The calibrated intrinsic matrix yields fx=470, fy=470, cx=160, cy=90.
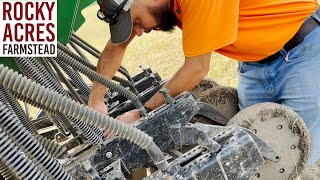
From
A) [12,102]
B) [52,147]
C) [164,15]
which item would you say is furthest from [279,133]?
[12,102]

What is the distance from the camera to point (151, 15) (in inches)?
110

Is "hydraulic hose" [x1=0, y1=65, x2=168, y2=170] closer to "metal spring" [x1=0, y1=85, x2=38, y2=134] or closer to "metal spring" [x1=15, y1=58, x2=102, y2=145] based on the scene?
"metal spring" [x1=0, y1=85, x2=38, y2=134]

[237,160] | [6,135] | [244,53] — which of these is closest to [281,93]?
[244,53]

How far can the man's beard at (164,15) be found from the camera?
2.77 meters

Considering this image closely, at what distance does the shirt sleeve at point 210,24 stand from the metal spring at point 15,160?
1220mm

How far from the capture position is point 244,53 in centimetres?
283

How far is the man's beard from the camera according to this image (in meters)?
2.77

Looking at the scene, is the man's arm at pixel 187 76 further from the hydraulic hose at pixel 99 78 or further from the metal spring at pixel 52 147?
the metal spring at pixel 52 147

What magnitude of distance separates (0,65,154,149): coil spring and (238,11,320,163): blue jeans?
1.38m

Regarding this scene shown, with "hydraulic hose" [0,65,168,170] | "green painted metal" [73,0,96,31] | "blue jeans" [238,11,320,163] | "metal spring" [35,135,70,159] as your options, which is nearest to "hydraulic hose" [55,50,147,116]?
"green painted metal" [73,0,96,31]

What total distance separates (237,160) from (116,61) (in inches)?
59.9

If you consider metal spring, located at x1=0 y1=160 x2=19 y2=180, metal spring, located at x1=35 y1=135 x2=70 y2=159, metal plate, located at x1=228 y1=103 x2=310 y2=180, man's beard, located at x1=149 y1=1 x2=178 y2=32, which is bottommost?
metal plate, located at x1=228 y1=103 x2=310 y2=180

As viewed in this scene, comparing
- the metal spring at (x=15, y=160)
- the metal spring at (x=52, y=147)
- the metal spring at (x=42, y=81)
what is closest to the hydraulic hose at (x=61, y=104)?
the metal spring at (x=15, y=160)

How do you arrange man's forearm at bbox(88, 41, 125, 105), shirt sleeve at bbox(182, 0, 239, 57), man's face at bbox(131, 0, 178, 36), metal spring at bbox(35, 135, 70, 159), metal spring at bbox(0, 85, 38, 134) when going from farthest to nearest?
man's forearm at bbox(88, 41, 125, 105) < man's face at bbox(131, 0, 178, 36) < shirt sleeve at bbox(182, 0, 239, 57) < metal spring at bbox(0, 85, 38, 134) < metal spring at bbox(35, 135, 70, 159)
